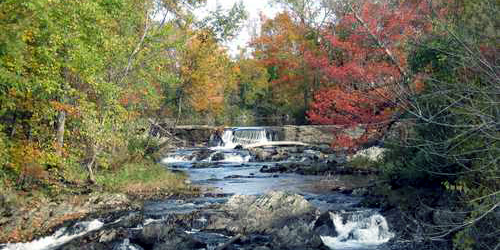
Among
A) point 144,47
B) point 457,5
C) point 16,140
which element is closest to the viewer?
point 457,5

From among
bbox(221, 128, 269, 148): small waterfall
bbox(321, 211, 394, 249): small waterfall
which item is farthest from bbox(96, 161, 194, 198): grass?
bbox(221, 128, 269, 148): small waterfall

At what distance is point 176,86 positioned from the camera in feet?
69.5

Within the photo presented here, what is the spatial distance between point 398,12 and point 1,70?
46.4 feet

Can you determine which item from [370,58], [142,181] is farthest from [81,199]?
[370,58]

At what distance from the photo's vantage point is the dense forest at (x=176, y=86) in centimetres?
862

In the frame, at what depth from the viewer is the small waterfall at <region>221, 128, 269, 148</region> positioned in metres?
34.2

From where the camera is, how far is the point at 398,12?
1928 centimetres

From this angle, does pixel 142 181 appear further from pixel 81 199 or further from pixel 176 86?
pixel 176 86

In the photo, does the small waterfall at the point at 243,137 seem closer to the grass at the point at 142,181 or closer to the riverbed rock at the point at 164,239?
the grass at the point at 142,181

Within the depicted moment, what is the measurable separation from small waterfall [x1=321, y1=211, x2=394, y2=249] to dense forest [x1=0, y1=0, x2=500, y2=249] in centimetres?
89

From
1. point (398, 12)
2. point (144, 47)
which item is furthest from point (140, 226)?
point (398, 12)

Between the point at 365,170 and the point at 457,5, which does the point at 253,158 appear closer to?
the point at 365,170

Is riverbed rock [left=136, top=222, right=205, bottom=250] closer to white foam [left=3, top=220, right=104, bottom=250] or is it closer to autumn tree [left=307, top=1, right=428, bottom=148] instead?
white foam [left=3, top=220, right=104, bottom=250]

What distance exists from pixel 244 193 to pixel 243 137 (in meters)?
17.9
